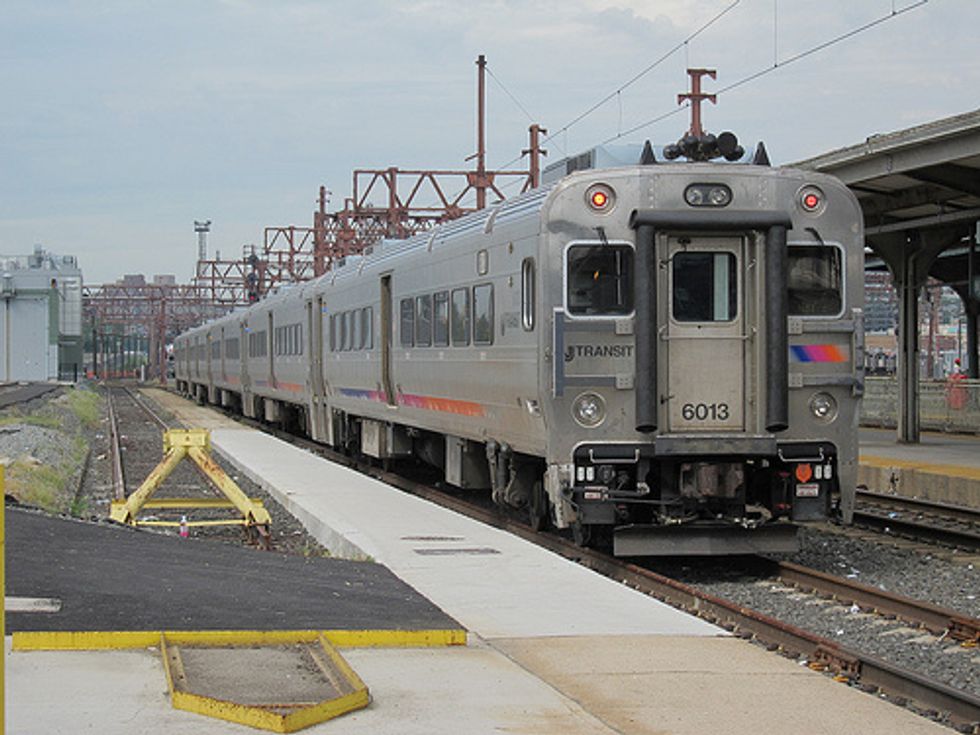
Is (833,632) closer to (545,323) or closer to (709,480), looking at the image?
(709,480)

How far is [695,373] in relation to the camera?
38.5 feet

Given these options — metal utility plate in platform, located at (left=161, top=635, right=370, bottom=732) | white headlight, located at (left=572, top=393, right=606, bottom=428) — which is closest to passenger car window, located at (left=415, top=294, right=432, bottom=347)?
white headlight, located at (left=572, top=393, right=606, bottom=428)

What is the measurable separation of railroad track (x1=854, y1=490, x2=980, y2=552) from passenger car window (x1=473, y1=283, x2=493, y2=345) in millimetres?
4435

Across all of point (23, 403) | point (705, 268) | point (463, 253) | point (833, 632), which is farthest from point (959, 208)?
point (23, 403)

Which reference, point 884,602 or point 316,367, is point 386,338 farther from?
point 884,602

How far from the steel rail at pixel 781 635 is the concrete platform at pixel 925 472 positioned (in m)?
6.04

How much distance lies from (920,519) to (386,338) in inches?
274

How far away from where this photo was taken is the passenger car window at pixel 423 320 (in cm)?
1706

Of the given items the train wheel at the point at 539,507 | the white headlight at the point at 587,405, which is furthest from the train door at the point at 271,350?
the white headlight at the point at 587,405

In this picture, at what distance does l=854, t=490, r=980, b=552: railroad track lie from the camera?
46.4 feet

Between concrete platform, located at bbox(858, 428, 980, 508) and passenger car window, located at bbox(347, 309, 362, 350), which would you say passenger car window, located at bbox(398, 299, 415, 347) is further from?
concrete platform, located at bbox(858, 428, 980, 508)

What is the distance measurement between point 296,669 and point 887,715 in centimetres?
264

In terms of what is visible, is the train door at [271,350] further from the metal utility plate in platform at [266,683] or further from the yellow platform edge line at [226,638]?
the metal utility plate in platform at [266,683]

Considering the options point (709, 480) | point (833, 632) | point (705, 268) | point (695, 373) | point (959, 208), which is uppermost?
point (959, 208)
